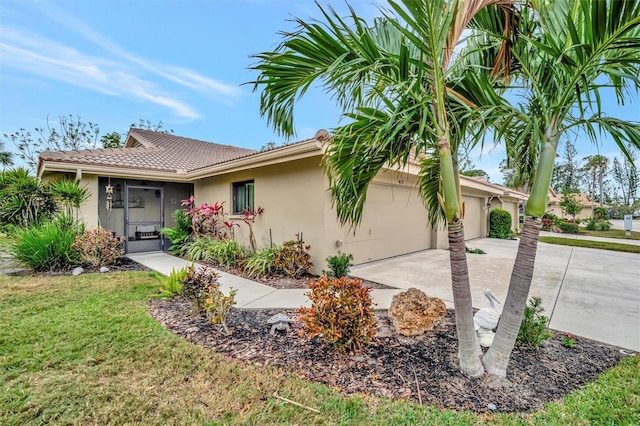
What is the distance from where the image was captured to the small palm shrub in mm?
7883

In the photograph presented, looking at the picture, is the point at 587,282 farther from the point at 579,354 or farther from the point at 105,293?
the point at 105,293

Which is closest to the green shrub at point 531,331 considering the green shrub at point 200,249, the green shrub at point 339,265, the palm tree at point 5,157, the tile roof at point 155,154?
the green shrub at point 339,265

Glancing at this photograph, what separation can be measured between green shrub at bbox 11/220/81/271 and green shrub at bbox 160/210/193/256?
2.73m

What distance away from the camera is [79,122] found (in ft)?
88.3

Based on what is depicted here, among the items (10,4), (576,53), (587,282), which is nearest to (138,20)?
(10,4)

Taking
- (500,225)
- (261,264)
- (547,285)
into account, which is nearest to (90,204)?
(261,264)

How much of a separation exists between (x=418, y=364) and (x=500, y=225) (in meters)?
16.4

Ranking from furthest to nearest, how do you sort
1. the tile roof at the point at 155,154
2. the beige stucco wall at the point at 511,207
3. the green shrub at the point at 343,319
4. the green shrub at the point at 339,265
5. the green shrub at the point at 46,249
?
the beige stucco wall at the point at 511,207 → the tile roof at the point at 155,154 → the green shrub at the point at 46,249 → the green shrub at the point at 339,265 → the green shrub at the point at 343,319

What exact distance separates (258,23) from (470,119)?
7855 millimetres

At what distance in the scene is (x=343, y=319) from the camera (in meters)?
3.36

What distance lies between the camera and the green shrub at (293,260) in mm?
7062

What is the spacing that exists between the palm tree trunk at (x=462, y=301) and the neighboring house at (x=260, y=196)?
3.82 m

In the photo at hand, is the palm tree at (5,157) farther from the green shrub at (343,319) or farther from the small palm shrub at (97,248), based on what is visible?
the green shrub at (343,319)

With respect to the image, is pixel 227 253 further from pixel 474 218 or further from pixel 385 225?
pixel 474 218
